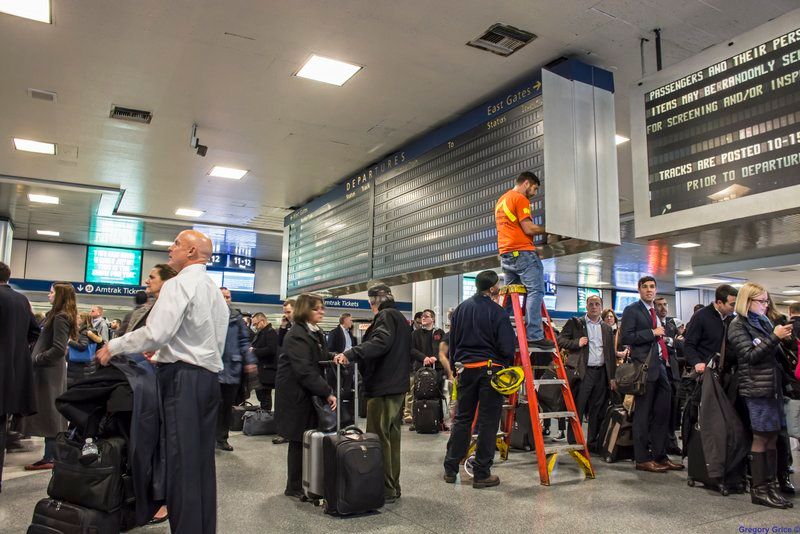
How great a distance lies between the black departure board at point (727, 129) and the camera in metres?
3.81

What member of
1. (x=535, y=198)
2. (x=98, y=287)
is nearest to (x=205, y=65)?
(x=535, y=198)

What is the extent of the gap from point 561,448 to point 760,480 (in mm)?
1427

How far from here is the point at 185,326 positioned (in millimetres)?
3197

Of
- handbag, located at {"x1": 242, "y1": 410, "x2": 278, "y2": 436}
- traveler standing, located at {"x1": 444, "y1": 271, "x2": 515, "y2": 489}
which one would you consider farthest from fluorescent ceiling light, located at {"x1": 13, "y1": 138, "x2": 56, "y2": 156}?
traveler standing, located at {"x1": 444, "y1": 271, "x2": 515, "y2": 489}

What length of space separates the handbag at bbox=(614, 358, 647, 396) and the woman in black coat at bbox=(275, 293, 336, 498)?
2725mm

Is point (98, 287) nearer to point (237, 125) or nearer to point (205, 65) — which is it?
point (237, 125)

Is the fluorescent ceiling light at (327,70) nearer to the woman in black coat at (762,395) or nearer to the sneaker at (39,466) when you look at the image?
the woman in black coat at (762,395)

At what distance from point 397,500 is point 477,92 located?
3783mm

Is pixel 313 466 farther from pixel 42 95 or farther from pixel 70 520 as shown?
pixel 42 95

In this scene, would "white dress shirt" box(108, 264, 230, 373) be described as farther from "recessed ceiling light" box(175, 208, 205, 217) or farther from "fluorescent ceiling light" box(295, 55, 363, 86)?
"recessed ceiling light" box(175, 208, 205, 217)

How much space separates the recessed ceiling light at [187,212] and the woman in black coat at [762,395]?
29.6ft

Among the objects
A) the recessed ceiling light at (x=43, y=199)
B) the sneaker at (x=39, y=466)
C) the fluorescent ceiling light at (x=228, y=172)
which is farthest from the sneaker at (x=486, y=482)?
the recessed ceiling light at (x=43, y=199)

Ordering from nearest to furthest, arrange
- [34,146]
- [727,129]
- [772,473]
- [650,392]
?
[727,129], [772,473], [650,392], [34,146]

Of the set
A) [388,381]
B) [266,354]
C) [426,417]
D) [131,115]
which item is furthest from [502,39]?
[266,354]
